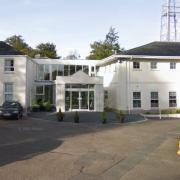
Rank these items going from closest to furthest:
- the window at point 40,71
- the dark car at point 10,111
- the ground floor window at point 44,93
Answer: the dark car at point 10,111, the ground floor window at point 44,93, the window at point 40,71

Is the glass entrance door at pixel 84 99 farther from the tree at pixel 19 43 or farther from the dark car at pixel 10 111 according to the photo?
the tree at pixel 19 43

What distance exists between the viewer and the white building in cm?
4094

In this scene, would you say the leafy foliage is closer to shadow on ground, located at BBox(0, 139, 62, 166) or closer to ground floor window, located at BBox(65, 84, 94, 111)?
ground floor window, located at BBox(65, 84, 94, 111)

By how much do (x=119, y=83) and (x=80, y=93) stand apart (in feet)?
14.5

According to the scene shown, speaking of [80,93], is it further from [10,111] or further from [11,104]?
[10,111]

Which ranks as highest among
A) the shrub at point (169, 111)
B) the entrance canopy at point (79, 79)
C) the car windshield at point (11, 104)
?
the entrance canopy at point (79, 79)

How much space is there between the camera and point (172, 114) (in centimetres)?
3994

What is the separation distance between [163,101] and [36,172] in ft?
104

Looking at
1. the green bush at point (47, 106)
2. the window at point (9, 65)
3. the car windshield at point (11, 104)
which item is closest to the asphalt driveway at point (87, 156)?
the car windshield at point (11, 104)

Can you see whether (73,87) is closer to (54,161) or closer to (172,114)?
(172,114)

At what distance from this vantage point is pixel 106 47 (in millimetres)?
66000

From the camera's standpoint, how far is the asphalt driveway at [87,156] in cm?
1210

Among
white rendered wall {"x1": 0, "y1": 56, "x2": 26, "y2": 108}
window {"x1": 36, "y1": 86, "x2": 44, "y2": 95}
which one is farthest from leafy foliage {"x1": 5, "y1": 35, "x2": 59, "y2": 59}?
white rendered wall {"x1": 0, "y1": 56, "x2": 26, "y2": 108}

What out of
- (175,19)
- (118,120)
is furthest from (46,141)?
(175,19)
